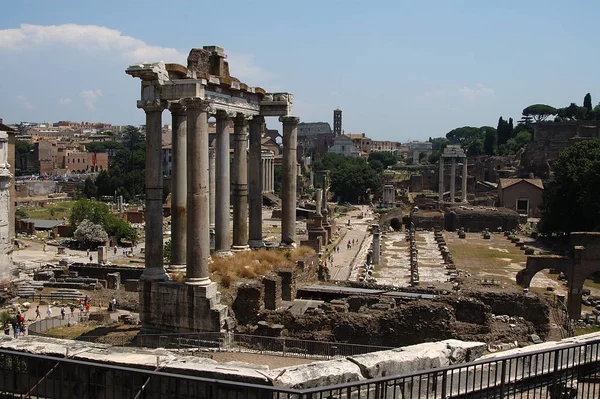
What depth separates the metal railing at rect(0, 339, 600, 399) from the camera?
8.34m

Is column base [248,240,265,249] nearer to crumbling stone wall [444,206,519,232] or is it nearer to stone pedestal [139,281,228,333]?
stone pedestal [139,281,228,333]

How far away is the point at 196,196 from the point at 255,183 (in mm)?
7445

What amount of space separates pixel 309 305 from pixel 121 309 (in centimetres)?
1067

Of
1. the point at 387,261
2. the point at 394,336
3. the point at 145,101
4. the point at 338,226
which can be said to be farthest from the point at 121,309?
the point at 338,226

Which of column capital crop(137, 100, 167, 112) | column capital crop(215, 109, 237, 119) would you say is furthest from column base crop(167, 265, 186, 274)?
column capital crop(215, 109, 237, 119)

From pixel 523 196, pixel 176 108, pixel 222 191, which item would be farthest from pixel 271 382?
pixel 523 196

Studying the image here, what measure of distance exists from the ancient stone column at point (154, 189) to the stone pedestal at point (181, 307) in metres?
0.48

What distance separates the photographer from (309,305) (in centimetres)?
2092

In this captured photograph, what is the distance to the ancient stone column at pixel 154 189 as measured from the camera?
18.1m

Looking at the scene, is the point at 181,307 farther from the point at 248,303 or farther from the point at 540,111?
the point at 540,111

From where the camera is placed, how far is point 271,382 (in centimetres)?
834

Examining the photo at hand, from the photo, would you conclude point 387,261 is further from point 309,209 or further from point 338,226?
point 309,209

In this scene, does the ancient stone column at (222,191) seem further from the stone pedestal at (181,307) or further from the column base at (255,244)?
the stone pedestal at (181,307)

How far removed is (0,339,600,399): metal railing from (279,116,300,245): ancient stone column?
15.6 metres
